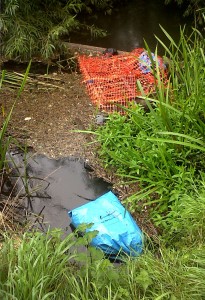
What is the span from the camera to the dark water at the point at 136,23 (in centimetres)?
752

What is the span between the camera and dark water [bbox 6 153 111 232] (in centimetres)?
406

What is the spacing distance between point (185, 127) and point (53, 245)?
1.76 m

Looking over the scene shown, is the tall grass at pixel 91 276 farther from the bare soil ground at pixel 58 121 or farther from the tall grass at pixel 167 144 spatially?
the bare soil ground at pixel 58 121

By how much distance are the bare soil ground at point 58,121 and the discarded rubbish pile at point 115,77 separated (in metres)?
0.15

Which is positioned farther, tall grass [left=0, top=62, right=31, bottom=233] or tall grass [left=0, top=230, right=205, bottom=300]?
tall grass [left=0, top=62, right=31, bottom=233]

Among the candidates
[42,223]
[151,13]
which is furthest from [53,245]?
[151,13]

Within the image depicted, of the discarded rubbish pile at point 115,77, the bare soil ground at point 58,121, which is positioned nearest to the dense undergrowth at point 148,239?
the bare soil ground at point 58,121

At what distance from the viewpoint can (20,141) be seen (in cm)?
488

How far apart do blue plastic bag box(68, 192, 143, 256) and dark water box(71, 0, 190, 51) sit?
4.03 meters

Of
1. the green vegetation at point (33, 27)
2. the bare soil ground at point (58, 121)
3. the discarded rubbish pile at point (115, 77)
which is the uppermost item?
the green vegetation at point (33, 27)

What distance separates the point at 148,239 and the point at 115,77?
276 centimetres

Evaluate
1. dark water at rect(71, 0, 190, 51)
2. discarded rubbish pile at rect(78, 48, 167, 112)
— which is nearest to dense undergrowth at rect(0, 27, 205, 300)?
discarded rubbish pile at rect(78, 48, 167, 112)

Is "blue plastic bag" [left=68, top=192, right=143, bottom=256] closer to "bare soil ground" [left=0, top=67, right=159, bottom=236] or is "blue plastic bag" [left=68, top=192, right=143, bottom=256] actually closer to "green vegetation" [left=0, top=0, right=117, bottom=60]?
"bare soil ground" [left=0, top=67, right=159, bottom=236]

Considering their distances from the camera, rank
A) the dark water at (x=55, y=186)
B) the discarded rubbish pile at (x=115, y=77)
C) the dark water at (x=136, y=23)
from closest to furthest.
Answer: the dark water at (x=55, y=186) < the discarded rubbish pile at (x=115, y=77) < the dark water at (x=136, y=23)
